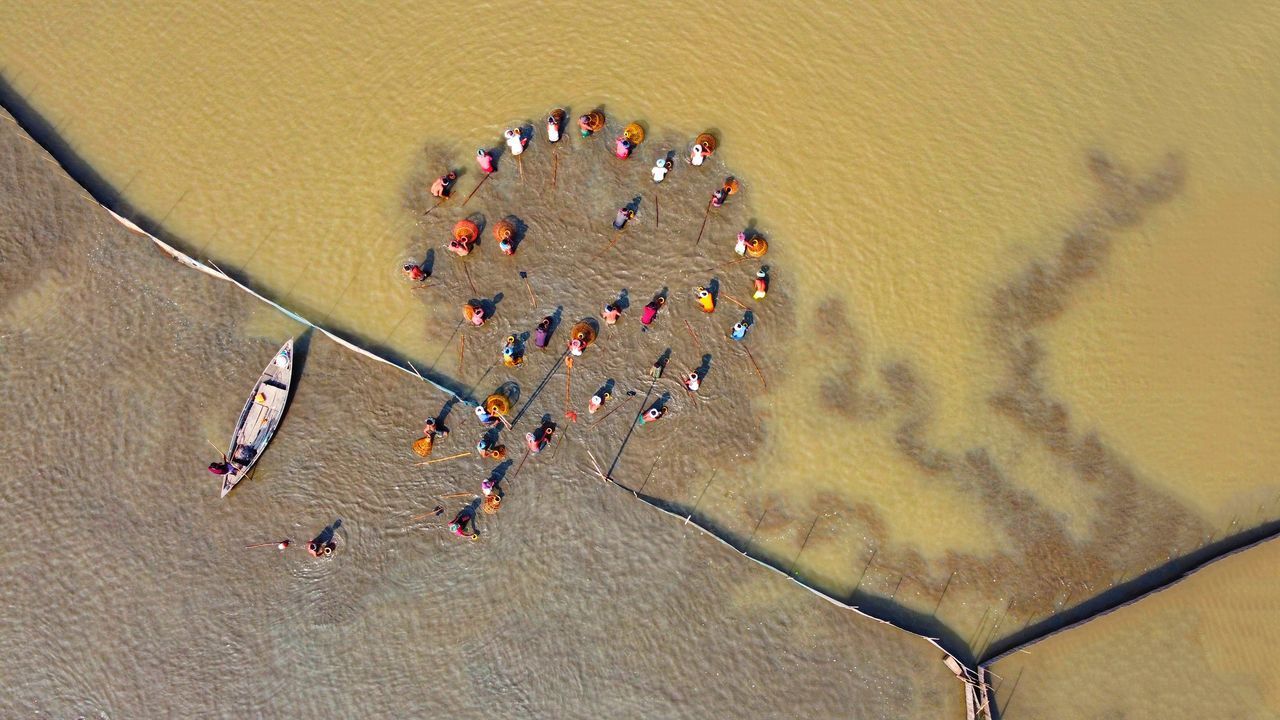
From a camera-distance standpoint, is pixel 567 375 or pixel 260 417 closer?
pixel 260 417

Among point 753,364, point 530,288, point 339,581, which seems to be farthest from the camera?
point 530,288

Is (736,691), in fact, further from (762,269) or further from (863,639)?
(762,269)

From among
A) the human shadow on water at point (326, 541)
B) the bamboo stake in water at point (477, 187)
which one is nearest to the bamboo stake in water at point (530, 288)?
the bamboo stake in water at point (477, 187)

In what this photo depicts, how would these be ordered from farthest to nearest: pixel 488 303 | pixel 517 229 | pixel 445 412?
pixel 517 229, pixel 488 303, pixel 445 412

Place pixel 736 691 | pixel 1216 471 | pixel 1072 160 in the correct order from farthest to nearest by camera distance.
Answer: pixel 1072 160 → pixel 1216 471 → pixel 736 691

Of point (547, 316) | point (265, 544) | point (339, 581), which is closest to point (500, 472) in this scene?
point (547, 316)

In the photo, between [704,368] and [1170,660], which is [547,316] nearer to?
[704,368]

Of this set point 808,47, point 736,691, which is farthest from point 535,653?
point 808,47
